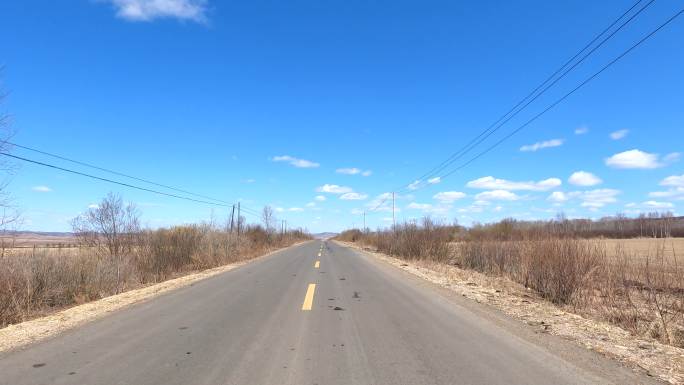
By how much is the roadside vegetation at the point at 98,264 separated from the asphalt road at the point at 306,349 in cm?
323

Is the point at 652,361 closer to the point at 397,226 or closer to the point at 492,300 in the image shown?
the point at 492,300

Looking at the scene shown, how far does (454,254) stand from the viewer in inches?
1179

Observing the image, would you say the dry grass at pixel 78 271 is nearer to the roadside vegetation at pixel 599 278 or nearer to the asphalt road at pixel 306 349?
the asphalt road at pixel 306 349

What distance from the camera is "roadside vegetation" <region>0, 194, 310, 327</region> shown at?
37.6 feet

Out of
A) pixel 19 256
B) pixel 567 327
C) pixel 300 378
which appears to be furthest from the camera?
pixel 19 256

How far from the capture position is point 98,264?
1627 centimetres

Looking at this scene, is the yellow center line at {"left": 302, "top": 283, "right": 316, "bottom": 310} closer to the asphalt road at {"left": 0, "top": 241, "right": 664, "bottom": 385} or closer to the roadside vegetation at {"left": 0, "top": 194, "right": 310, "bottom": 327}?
the asphalt road at {"left": 0, "top": 241, "right": 664, "bottom": 385}

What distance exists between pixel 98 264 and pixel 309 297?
28.6 ft

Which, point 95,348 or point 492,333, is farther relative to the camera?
point 492,333

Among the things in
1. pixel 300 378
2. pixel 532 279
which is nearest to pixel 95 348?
pixel 300 378

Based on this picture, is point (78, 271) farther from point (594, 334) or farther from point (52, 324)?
point (594, 334)

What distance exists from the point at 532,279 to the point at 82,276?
46.7 feet

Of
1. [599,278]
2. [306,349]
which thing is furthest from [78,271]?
[599,278]

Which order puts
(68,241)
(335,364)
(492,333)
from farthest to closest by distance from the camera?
(68,241)
(492,333)
(335,364)
